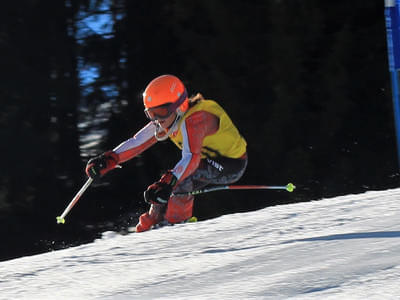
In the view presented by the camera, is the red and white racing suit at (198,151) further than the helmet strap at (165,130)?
No

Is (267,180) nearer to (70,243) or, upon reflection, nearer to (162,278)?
(70,243)

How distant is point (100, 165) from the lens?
4594 millimetres

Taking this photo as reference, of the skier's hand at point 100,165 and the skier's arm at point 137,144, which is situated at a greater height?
the skier's arm at point 137,144

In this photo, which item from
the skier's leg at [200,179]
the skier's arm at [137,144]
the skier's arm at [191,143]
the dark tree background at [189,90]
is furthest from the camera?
the dark tree background at [189,90]

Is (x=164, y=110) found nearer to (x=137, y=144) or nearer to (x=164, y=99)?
(x=164, y=99)

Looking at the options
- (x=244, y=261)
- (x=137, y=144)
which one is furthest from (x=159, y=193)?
(x=244, y=261)

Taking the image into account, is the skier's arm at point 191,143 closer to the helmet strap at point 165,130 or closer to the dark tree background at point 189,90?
the helmet strap at point 165,130

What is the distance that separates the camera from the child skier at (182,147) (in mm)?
4223

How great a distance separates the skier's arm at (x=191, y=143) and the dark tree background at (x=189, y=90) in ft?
16.6

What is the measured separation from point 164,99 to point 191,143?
324 mm

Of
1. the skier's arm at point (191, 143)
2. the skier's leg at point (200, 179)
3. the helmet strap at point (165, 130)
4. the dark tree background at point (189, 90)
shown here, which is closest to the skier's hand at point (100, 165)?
the helmet strap at point (165, 130)

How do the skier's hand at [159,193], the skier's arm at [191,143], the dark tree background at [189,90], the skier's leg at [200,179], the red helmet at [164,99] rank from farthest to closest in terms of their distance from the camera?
the dark tree background at [189,90] < the skier's leg at [200,179] < the red helmet at [164,99] < the skier's arm at [191,143] < the skier's hand at [159,193]

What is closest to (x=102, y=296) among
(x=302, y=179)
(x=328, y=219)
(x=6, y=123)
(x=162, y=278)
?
Result: (x=162, y=278)

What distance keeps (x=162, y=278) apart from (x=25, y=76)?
7.89 meters
